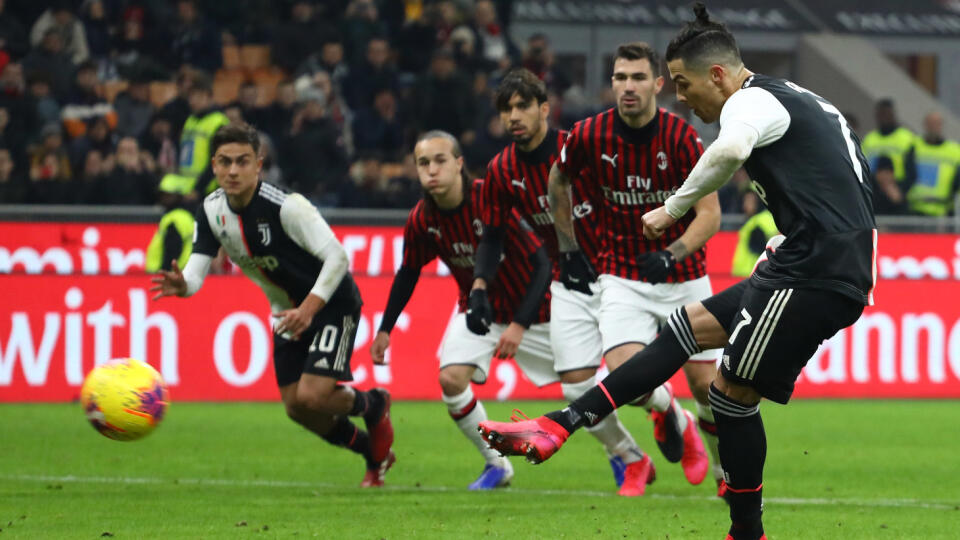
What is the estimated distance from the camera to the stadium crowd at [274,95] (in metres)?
17.2

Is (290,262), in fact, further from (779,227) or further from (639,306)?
(779,227)

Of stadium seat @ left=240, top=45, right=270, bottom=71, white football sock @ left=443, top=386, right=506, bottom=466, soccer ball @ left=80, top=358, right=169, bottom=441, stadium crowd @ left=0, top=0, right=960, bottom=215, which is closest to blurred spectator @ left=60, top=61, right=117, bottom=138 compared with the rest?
stadium crowd @ left=0, top=0, right=960, bottom=215

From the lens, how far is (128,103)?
18.4 metres

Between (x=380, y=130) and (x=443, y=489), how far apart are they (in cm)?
1050

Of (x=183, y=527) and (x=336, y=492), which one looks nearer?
(x=183, y=527)

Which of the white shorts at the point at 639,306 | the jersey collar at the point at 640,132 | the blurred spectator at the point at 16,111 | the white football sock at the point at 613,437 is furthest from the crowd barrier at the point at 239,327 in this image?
the jersey collar at the point at 640,132

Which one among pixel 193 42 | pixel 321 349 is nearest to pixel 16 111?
pixel 193 42

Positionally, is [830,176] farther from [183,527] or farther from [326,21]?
[326,21]

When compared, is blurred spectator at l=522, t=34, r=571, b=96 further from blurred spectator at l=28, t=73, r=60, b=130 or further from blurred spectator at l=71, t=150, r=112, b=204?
blurred spectator at l=28, t=73, r=60, b=130

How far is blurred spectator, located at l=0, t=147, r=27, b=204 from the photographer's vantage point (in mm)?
16359

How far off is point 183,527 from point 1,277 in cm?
729

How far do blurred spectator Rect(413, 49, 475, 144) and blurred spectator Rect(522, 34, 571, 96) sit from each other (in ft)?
3.75

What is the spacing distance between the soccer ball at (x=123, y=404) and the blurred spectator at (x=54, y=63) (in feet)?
37.1

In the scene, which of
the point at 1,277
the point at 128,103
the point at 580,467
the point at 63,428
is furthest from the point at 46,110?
the point at 580,467
